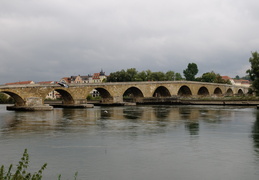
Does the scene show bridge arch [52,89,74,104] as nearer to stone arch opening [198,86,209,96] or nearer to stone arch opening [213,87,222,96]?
stone arch opening [198,86,209,96]

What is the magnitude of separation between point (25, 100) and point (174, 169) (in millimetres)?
34572

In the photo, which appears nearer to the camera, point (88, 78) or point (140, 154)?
point (140, 154)

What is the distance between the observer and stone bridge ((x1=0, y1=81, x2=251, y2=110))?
1618 inches

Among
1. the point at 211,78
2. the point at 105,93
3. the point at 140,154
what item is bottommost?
the point at 140,154

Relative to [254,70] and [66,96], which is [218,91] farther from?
[66,96]

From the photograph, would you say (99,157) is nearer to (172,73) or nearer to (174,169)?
(174,169)

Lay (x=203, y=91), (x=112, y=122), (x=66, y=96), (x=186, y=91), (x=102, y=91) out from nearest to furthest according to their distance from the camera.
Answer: (x=112, y=122)
(x=66, y=96)
(x=102, y=91)
(x=186, y=91)
(x=203, y=91)

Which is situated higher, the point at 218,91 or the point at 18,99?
the point at 218,91

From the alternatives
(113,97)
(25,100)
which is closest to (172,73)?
(113,97)

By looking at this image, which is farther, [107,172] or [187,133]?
[187,133]

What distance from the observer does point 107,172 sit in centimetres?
977

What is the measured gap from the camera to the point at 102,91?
54219mm

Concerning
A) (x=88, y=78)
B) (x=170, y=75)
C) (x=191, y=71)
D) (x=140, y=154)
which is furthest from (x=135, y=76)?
(x=140, y=154)

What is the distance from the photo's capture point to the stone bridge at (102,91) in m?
41.1
